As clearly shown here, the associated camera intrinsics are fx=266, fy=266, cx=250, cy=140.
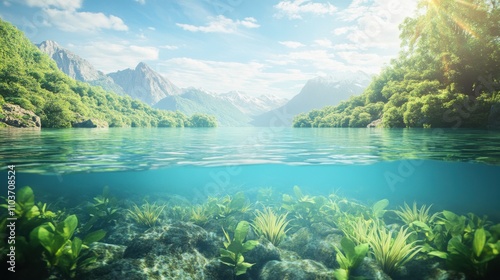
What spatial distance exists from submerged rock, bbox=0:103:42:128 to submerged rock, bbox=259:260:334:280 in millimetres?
40368

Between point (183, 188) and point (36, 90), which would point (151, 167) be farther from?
point (36, 90)

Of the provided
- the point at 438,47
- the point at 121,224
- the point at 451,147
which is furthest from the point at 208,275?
the point at 438,47

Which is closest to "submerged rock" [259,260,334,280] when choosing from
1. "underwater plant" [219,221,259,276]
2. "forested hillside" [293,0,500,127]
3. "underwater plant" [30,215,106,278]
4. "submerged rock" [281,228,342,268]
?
"underwater plant" [219,221,259,276]

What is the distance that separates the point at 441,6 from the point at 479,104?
59.8 feet

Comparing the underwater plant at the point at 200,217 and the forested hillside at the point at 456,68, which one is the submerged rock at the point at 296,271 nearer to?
the underwater plant at the point at 200,217

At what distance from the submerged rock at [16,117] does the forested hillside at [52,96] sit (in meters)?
5.63

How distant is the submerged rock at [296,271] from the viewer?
512 centimetres

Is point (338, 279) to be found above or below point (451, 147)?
below

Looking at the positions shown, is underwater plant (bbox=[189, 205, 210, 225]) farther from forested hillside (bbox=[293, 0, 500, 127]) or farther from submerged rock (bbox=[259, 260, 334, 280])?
forested hillside (bbox=[293, 0, 500, 127])

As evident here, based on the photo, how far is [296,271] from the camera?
17.0 feet

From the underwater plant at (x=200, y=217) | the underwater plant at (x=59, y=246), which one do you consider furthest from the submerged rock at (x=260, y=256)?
the underwater plant at (x=59, y=246)

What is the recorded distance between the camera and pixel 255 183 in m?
22.6

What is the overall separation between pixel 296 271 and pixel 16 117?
4305cm

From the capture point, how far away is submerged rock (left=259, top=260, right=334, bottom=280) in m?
5.12
